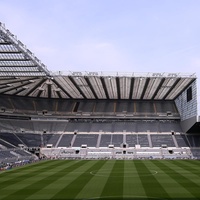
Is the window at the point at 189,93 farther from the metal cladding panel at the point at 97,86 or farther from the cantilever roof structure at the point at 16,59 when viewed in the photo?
the cantilever roof structure at the point at 16,59

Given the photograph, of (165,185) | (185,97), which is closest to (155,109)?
(185,97)

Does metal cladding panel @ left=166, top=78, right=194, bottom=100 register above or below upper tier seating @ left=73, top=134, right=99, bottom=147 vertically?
above

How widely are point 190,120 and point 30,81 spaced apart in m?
34.2

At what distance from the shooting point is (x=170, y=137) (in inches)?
2768

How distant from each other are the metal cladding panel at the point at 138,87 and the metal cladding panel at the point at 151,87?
4.37ft

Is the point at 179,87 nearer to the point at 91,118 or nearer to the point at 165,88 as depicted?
the point at 165,88

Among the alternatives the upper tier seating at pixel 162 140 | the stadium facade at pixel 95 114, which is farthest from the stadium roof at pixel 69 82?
the upper tier seating at pixel 162 140

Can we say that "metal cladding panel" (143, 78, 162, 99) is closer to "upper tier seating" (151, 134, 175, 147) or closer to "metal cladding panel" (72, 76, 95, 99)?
"upper tier seating" (151, 134, 175, 147)

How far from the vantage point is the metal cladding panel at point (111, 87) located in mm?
57509

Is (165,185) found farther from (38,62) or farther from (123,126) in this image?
(123,126)

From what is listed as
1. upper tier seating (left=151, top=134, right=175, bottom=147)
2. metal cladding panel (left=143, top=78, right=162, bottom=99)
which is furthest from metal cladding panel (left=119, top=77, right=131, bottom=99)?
upper tier seating (left=151, top=134, right=175, bottom=147)

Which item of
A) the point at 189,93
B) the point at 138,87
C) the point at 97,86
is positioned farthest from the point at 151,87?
the point at 97,86

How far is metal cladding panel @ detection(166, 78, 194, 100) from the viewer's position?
188ft

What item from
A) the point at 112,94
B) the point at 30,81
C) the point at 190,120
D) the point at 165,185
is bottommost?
the point at 165,185
